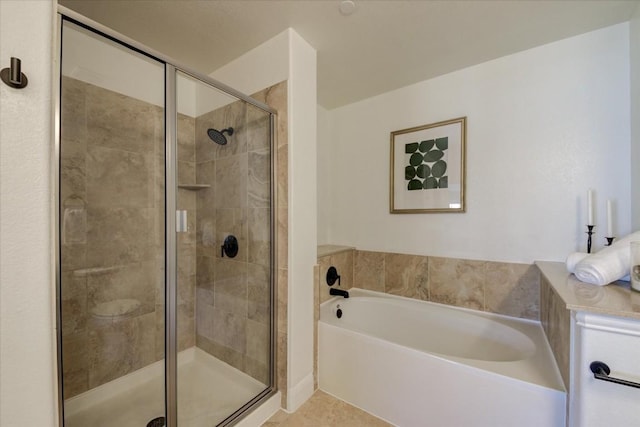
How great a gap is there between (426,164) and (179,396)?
232 cm

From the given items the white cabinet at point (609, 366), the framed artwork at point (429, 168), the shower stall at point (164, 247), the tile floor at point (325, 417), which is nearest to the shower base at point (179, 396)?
the shower stall at point (164, 247)

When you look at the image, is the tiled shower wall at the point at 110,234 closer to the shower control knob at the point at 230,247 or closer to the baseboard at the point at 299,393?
the shower control knob at the point at 230,247

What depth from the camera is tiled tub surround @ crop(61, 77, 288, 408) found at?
149cm

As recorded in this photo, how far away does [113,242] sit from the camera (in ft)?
5.49

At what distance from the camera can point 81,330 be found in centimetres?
150

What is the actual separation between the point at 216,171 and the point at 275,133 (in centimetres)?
54

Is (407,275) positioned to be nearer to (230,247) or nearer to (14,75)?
(230,247)

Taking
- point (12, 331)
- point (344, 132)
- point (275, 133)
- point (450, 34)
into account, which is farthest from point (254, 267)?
point (450, 34)

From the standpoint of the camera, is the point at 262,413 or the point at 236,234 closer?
the point at 262,413

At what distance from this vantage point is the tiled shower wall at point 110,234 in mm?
1431

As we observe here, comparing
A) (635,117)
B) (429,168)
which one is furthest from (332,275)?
(635,117)

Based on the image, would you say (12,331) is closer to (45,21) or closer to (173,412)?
(45,21)

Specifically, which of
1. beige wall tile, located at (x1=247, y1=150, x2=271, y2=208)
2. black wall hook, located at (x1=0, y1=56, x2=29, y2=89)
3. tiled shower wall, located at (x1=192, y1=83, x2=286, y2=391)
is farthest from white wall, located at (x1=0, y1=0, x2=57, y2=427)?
beige wall tile, located at (x1=247, y1=150, x2=271, y2=208)

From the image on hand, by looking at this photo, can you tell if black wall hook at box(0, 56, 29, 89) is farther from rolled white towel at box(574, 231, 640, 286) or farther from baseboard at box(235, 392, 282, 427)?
rolled white towel at box(574, 231, 640, 286)
